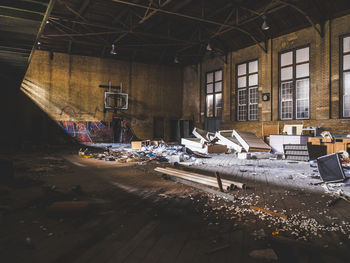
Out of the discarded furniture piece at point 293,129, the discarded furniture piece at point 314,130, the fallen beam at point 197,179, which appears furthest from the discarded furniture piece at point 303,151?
the fallen beam at point 197,179

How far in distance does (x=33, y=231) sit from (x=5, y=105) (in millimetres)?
15041

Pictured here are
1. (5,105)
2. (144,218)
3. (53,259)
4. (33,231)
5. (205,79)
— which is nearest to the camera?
(53,259)

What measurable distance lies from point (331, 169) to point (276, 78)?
8.73 metres

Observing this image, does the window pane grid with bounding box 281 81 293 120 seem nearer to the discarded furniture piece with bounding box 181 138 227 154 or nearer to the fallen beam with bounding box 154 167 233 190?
the discarded furniture piece with bounding box 181 138 227 154

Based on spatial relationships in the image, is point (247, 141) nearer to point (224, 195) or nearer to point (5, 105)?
point (224, 195)

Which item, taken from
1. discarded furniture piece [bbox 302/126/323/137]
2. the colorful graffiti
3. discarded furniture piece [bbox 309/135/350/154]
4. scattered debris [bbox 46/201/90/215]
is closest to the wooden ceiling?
discarded furniture piece [bbox 302/126/323/137]

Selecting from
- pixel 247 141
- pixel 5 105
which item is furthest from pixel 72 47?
pixel 247 141

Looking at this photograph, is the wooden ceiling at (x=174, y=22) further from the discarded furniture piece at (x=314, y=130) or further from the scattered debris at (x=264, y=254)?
the scattered debris at (x=264, y=254)

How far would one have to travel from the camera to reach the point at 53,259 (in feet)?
6.42

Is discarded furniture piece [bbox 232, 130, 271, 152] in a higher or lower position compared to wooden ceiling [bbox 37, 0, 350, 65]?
lower

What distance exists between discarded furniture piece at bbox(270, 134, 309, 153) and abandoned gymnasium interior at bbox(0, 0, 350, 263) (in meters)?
0.05

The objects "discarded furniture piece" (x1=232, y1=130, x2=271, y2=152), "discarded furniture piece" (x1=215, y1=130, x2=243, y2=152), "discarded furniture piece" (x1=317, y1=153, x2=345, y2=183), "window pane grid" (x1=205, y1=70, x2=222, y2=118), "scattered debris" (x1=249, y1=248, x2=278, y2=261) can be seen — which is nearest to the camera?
"scattered debris" (x1=249, y1=248, x2=278, y2=261)

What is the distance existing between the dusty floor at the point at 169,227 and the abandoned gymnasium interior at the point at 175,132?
0.02 meters

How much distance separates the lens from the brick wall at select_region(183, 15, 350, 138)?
33.3 feet
